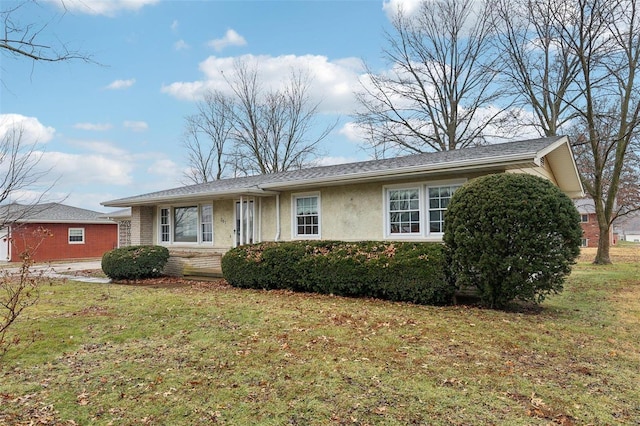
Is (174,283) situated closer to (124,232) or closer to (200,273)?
(200,273)

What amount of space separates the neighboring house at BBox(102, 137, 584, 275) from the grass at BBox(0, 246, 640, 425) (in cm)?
315

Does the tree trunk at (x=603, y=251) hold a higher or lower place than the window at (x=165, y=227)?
lower

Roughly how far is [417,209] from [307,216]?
3.65 metres

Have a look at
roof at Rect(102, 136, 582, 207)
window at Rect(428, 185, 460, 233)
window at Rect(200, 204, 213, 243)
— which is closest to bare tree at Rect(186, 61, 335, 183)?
window at Rect(200, 204, 213, 243)

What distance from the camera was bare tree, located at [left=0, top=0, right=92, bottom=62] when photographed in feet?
15.0

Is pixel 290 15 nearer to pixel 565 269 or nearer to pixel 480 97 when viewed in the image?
pixel 565 269

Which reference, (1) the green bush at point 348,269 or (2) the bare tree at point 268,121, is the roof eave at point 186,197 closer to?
(1) the green bush at point 348,269

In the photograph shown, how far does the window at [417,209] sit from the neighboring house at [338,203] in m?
0.02

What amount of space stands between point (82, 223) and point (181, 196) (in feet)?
53.8

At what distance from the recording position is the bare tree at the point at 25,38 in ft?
15.0

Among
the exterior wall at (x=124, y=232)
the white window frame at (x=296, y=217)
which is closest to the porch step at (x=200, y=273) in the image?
the white window frame at (x=296, y=217)

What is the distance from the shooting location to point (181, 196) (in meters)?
14.7

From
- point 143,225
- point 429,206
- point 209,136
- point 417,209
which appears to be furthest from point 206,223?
point 209,136

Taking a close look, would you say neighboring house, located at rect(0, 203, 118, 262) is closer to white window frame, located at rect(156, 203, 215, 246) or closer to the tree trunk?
white window frame, located at rect(156, 203, 215, 246)
